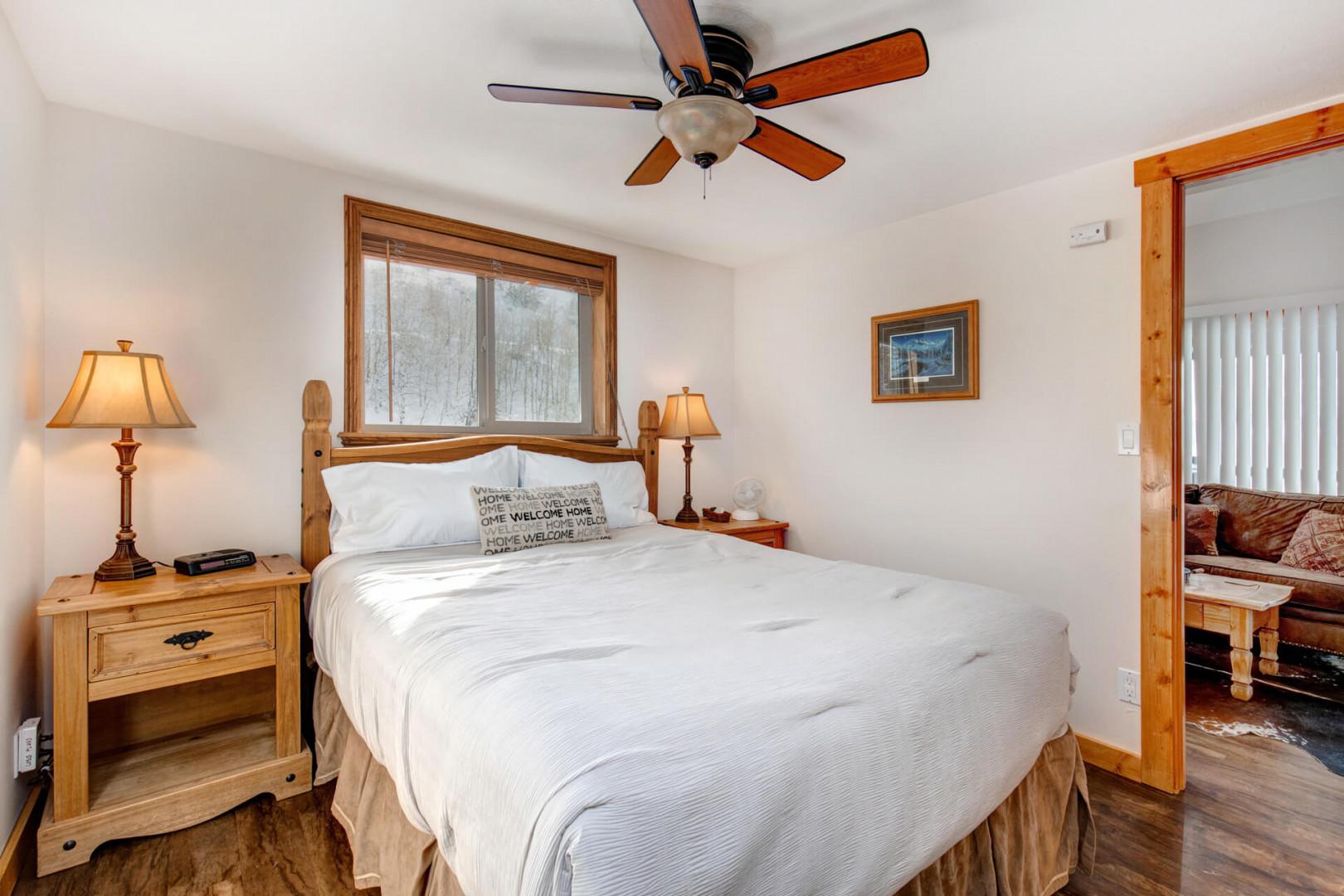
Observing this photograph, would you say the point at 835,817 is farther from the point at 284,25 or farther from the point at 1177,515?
the point at 284,25

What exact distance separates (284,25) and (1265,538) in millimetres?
5305

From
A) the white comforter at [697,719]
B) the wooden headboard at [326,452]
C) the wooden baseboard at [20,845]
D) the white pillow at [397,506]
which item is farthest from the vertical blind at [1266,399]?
the wooden baseboard at [20,845]

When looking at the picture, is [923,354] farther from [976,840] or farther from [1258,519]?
[1258,519]

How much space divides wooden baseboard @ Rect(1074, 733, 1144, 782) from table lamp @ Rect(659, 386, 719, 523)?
6.66 feet

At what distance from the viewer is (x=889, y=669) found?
122cm

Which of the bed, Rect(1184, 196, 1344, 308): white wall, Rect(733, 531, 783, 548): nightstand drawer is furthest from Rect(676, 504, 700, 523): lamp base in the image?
Rect(1184, 196, 1344, 308): white wall

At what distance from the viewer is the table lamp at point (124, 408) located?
6.27 ft

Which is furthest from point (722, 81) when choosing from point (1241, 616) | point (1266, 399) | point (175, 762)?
point (1266, 399)

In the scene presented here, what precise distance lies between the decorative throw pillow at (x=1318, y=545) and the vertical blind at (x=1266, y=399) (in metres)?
0.59

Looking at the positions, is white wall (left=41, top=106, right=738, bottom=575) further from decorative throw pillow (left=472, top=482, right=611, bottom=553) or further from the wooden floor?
the wooden floor

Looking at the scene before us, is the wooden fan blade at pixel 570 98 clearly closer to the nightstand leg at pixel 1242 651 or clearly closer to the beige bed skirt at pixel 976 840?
the beige bed skirt at pixel 976 840

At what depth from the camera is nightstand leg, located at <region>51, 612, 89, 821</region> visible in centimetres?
177

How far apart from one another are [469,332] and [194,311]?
111 cm

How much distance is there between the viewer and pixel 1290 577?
10.7ft
